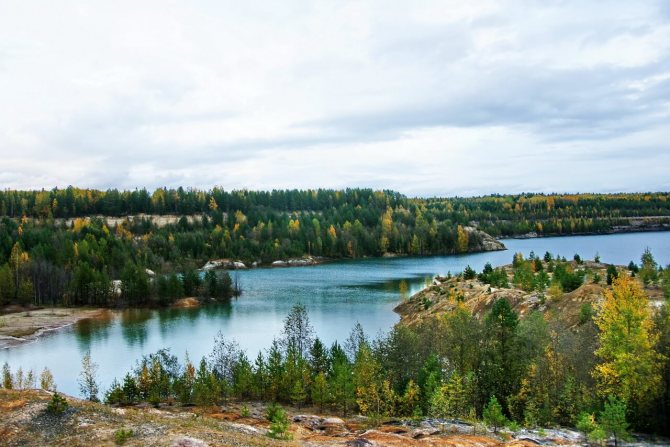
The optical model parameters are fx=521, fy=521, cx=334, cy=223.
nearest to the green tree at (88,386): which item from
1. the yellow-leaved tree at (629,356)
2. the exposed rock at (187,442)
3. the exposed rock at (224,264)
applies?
the exposed rock at (187,442)

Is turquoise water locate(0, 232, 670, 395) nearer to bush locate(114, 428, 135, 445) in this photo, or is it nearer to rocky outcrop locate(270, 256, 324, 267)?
bush locate(114, 428, 135, 445)

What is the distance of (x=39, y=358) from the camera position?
65312 millimetres

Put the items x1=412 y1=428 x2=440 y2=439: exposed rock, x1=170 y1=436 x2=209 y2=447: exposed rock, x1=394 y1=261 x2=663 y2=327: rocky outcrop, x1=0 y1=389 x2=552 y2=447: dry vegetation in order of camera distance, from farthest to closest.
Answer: x1=394 y1=261 x2=663 y2=327: rocky outcrop, x1=412 y1=428 x2=440 y2=439: exposed rock, x1=0 y1=389 x2=552 y2=447: dry vegetation, x1=170 y1=436 x2=209 y2=447: exposed rock

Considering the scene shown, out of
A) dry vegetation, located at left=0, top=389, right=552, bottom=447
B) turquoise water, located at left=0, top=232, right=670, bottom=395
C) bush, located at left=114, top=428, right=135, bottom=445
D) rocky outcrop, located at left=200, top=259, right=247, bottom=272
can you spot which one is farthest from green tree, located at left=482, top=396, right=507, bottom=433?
rocky outcrop, located at left=200, top=259, right=247, bottom=272

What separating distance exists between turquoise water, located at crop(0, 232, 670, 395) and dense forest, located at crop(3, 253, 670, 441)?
1590 centimetres

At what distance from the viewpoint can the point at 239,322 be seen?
278ft

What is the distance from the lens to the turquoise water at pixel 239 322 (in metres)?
65.1

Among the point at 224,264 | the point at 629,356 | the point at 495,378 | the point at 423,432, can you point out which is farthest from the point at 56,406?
the point at 224,264

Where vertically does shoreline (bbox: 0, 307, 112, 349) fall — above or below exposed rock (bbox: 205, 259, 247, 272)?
below

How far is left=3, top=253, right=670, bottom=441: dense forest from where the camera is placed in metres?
32.8

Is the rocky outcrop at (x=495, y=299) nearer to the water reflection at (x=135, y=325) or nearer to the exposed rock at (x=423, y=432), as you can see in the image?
the exposed rock at (x=423, y=432)

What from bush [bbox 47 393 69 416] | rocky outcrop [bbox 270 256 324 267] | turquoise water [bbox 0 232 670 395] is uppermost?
bush [bbox 47 393 69 416]

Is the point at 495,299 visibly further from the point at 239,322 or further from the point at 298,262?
the point at 298,262

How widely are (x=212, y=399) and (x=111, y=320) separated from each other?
55.2 metres
